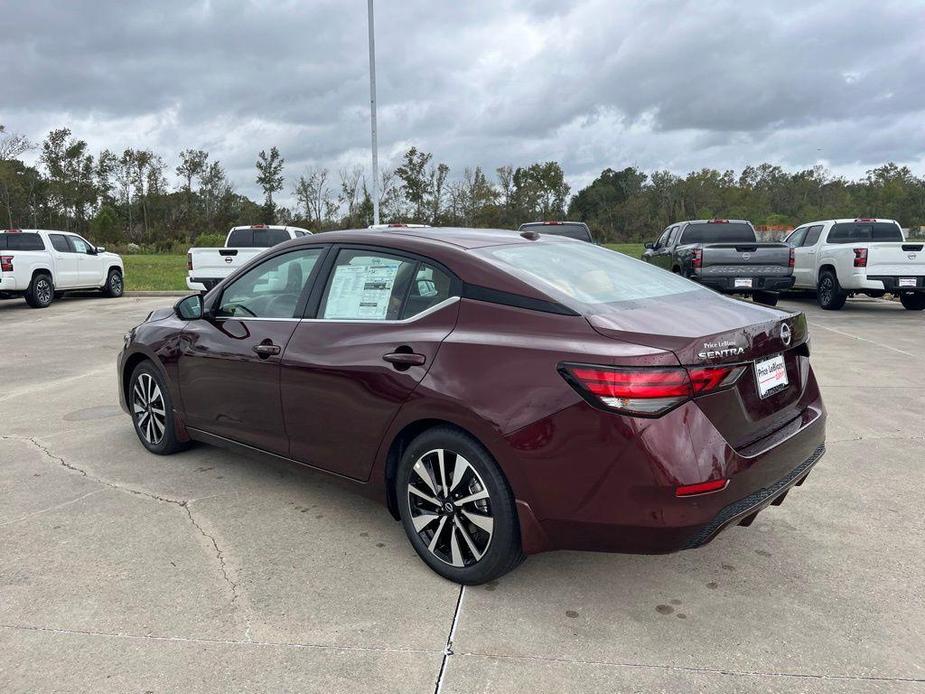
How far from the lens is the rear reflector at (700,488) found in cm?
261

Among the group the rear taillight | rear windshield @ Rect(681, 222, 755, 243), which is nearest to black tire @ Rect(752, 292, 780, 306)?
rear windshield @ Rect(681, 222, 755, 243)

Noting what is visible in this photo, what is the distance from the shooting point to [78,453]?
5.07m

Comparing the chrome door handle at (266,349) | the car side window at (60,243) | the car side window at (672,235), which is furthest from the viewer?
the car side window at (60,243)

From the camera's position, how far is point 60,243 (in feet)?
54.5

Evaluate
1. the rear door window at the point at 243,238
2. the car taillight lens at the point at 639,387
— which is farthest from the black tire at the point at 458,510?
the rear door window at the point at 243,238

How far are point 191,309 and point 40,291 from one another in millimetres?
13548

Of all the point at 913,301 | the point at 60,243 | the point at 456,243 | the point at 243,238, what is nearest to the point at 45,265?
the point at 60,243

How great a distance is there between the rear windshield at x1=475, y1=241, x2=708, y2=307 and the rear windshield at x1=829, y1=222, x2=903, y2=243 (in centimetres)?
1229

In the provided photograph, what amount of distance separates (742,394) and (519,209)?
182ft

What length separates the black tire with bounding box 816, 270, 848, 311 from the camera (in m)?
13.8

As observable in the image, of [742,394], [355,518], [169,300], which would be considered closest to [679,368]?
[742,394]

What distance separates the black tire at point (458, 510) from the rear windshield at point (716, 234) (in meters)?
13.6

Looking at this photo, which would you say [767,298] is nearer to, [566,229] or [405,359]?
[566,229]

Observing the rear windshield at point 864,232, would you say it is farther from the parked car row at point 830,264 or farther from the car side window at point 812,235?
the car side window at point 812,235
